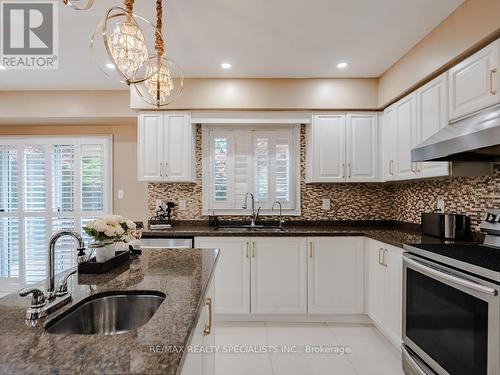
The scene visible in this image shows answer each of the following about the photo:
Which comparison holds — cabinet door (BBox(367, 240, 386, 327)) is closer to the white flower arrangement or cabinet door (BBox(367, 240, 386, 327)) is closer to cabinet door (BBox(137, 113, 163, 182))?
the white flower arrangement

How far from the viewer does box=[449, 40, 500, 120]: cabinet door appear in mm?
1755

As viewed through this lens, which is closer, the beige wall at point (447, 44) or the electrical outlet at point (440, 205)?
the beige wall at point (447, 44)

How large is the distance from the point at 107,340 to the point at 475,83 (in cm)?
248

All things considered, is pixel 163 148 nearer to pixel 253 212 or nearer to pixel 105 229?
pixel 253 212

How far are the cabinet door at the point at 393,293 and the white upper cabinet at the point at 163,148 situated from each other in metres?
2.21

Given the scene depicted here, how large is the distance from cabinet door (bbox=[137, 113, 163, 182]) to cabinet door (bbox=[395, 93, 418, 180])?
2.55 meters

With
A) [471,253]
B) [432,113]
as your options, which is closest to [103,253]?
[471,253]

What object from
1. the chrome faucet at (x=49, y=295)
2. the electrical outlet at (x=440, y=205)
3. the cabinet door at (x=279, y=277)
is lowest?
the cabinet door at (x=279, y=277)

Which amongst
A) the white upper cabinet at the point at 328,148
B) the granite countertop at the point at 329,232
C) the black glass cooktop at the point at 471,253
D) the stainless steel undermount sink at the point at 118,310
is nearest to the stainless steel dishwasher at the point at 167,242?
the granite countertop at the point at 329,232

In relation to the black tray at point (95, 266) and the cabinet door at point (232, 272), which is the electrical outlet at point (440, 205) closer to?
the cabinet door at point (232, 272)

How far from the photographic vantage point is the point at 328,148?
10.7 ft

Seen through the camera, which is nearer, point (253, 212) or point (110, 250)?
point (110, 250)

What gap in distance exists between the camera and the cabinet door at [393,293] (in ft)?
7.59

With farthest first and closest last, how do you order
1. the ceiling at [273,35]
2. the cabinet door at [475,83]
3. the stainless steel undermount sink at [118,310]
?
the ceiling at [273,35]
the cabinet door at [475,83]
the stainless steel undermount sink at [118,310]
